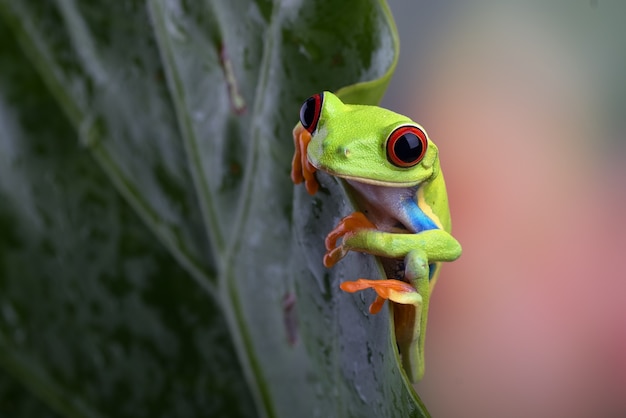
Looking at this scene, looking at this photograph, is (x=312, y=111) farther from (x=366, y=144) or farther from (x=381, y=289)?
(x=381, y=289)

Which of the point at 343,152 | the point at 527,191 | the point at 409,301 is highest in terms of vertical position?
the point at 343,152

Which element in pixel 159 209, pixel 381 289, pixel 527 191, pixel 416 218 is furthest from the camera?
pixel 527 191

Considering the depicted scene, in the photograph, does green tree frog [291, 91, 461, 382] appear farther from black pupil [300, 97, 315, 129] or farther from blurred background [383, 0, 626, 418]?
blurred background [383, 0, 626, 418]

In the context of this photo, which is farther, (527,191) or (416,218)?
(527,191)

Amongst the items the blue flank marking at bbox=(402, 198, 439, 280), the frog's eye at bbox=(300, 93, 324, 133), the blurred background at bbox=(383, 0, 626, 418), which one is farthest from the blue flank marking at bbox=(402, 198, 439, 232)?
the blurred background at bbox=(383, 0, 626, 418)

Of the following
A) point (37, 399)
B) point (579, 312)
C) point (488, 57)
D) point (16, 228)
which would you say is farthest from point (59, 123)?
point (579, 312)

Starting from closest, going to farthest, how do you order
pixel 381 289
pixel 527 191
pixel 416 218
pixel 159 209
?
pixel 381 289 < pixel 416 218 < pixel 159 209 < pixel 527 191

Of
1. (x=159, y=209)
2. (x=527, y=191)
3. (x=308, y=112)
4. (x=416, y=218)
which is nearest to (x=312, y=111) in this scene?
(x=308, y=112)
